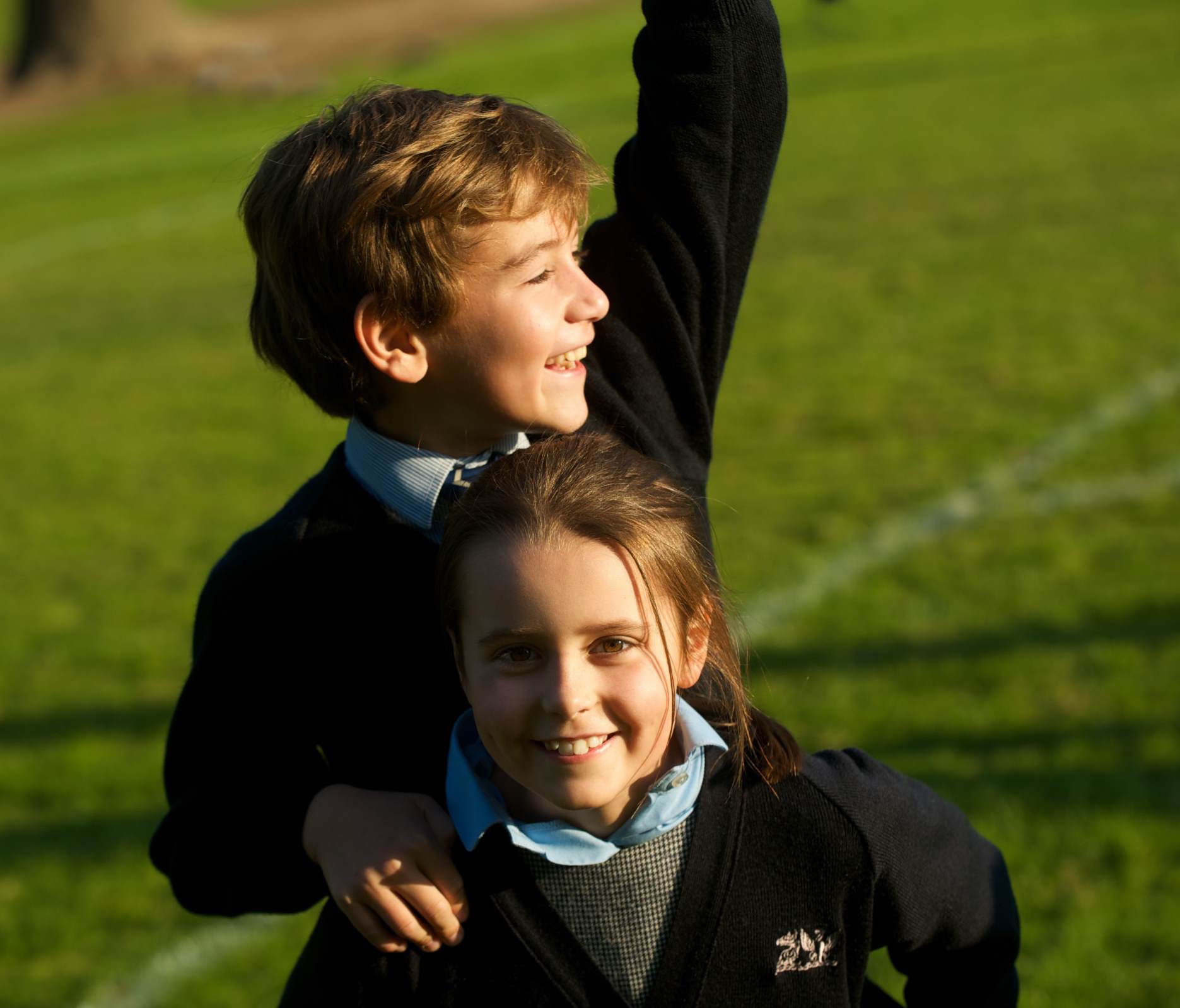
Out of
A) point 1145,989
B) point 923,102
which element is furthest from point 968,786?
point 923,102

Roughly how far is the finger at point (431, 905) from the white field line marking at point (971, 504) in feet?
11.2

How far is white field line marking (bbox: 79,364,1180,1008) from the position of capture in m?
5.31

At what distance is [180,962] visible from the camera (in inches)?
145

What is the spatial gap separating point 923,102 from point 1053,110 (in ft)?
5.93

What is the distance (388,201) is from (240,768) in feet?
2.20

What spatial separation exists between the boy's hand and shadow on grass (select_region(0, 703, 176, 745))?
11.2ft

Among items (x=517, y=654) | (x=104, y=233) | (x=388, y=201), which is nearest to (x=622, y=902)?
(x=517, y=654)

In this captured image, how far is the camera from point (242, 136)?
66.6 ft

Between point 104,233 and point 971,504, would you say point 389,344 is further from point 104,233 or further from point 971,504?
point 104,233

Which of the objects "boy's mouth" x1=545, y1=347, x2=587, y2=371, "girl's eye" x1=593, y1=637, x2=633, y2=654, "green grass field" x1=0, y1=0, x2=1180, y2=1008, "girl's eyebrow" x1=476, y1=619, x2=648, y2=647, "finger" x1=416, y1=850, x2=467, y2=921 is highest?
"boy's mouth" x1=545, y1=347, x2=587, y2=371

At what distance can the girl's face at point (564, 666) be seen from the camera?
1459 mm

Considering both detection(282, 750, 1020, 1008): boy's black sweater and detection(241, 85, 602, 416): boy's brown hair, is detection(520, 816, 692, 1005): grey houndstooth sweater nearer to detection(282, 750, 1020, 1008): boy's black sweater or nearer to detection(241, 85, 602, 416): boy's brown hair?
detection(282, 750, 1020, 1008): boy's black sweater

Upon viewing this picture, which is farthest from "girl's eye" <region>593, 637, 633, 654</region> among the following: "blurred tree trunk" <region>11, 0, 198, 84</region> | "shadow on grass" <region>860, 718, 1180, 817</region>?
"blurred tree trunk" <region>11, 0, 198, 84</region>

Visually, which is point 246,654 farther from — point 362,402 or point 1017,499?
point 1017,499
